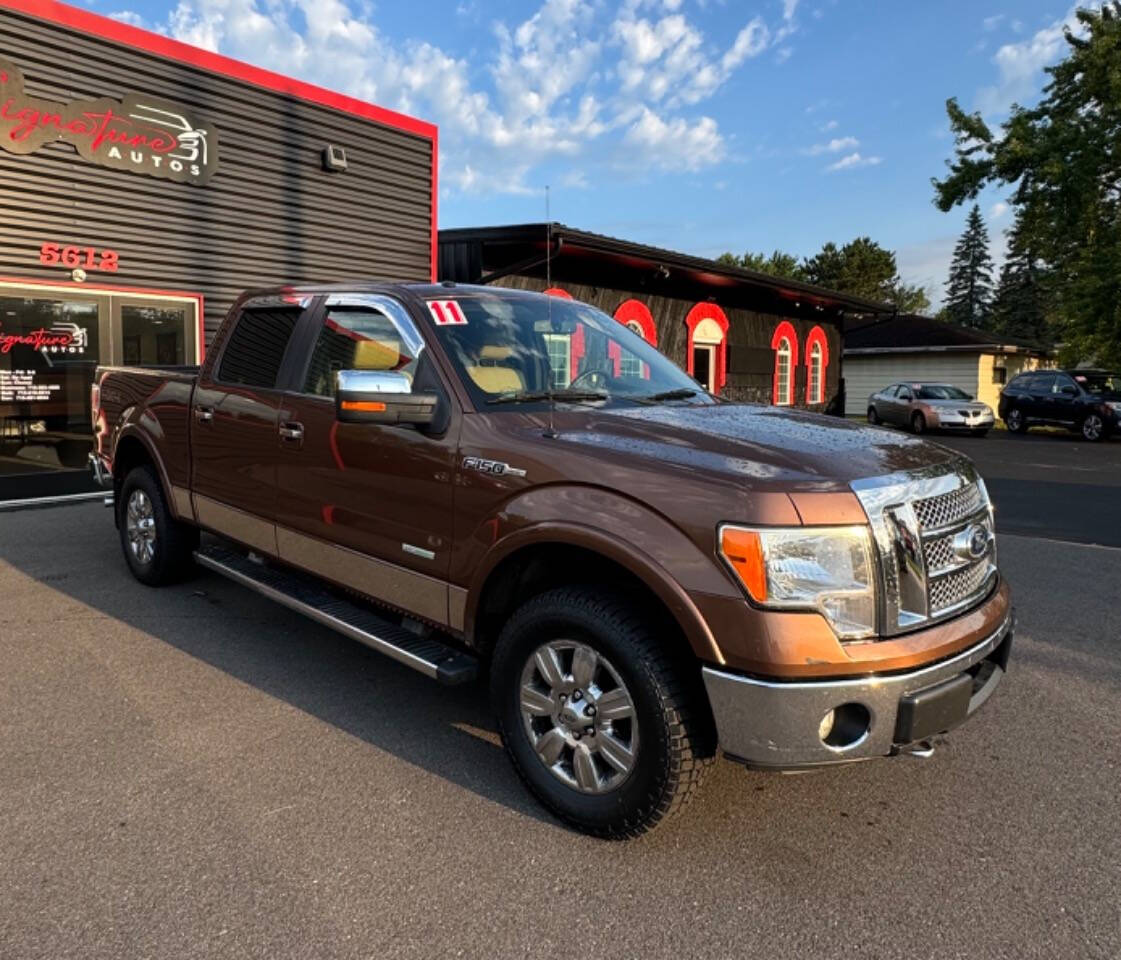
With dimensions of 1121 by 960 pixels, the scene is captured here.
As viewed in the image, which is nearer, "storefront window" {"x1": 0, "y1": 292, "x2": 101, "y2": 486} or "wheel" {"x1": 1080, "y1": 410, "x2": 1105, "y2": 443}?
"storefront window" {"x1": 0, "y1": 292, "x2": 101, "y2": 486}

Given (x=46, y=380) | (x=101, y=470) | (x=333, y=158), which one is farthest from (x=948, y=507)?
(x=333, y=158)

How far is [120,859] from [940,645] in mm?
2715

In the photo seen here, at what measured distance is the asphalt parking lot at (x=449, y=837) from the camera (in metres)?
2.38

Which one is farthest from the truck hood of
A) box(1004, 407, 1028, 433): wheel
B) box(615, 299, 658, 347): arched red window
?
box(1004, 407, 1028, 433): wheel

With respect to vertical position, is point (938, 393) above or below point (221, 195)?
below

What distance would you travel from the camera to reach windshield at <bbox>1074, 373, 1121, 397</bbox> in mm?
22250

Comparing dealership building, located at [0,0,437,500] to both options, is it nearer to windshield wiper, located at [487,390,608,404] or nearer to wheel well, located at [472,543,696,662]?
windshield wiper, located at [487,390,608,404]

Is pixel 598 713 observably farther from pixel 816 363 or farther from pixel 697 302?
pixel 816 363

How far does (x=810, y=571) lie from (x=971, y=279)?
92416 millimetres

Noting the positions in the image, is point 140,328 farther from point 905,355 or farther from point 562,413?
point 905,355

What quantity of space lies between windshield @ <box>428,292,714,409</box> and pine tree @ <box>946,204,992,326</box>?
8757 centimetres

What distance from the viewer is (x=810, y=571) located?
8.15ft

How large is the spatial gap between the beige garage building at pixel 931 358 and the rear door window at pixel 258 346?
93.9 feet

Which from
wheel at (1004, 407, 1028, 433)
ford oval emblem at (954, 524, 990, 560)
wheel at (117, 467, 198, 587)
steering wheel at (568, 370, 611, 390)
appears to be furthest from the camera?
wheel at (1004, 407, 1028, 433)
